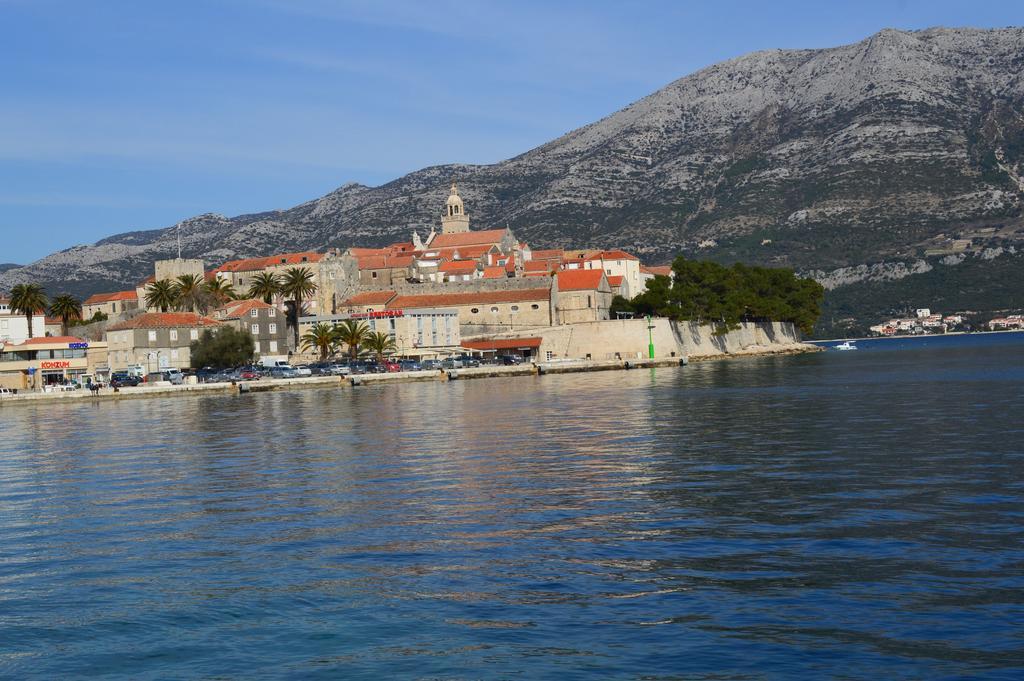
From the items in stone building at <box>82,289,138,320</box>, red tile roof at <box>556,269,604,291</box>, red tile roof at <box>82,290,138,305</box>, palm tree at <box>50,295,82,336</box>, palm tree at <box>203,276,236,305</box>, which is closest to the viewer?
palm tree at <box>50,295,82,336</box>

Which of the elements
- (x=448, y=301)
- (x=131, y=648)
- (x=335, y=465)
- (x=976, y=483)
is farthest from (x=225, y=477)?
(x=448, y=301)

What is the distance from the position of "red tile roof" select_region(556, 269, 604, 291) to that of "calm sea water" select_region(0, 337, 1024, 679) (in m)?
70.6

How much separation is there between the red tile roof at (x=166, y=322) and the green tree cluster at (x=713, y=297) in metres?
40.0

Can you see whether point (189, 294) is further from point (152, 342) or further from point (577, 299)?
point (577, 299)

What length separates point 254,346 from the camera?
9300 centimetres

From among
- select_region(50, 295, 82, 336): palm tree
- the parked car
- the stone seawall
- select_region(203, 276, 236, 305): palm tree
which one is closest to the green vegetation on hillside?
the stone seawall

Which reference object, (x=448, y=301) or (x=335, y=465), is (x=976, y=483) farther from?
(x=448, y=301)

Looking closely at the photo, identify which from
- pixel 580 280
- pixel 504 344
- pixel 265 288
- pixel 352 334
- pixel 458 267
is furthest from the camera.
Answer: pixel 458 267

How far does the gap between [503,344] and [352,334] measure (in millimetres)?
15098

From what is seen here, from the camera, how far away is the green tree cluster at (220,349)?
8662 cm

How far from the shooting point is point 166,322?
8731 centimetres

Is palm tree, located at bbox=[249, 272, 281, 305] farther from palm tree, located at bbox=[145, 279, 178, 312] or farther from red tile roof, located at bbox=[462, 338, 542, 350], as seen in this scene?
red tile roof, located at bbox=[462, 338, 542, 350]

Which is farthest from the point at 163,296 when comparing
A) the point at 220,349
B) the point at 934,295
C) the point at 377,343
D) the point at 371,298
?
the point at 934,295

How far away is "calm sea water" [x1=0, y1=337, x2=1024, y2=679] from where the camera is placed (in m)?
11.8
